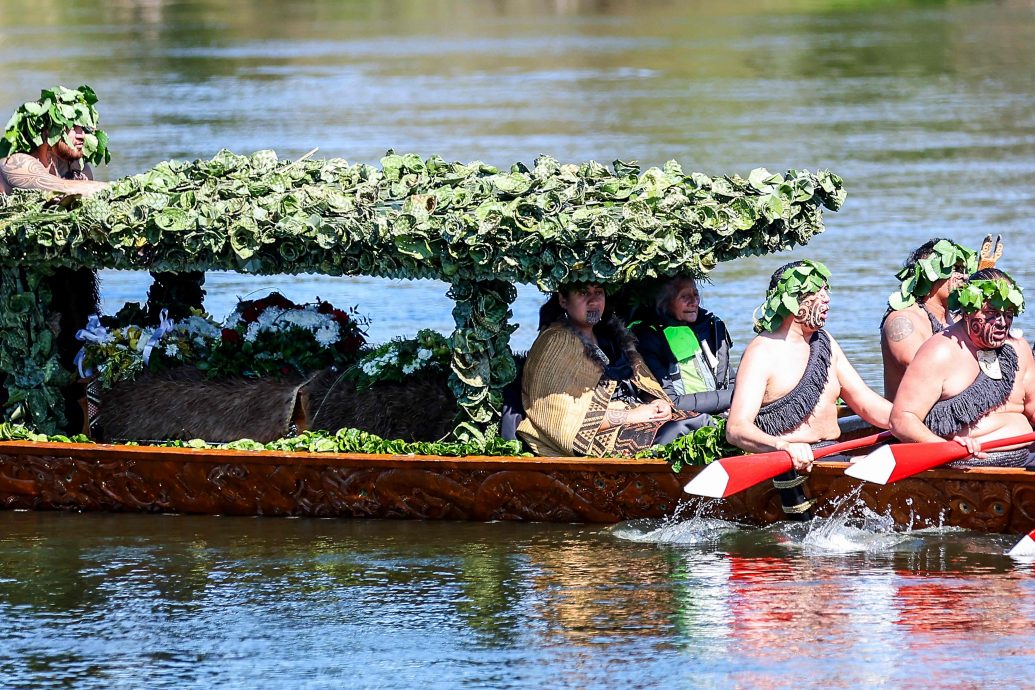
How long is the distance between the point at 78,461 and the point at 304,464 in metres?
1.38

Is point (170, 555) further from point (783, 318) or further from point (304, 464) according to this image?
point (783, 318)

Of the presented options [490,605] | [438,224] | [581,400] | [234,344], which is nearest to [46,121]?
[234,344]

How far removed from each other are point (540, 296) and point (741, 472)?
33.3ft

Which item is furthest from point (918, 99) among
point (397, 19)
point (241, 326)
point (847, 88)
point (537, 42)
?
point (241, 326)

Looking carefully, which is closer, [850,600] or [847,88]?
[850,600]

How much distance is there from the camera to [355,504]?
40.0ft

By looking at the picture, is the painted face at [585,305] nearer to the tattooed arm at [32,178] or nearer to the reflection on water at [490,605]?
the reflection on water at [490,605]

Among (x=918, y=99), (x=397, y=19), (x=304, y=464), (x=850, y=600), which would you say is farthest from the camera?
(x=397, y=19)

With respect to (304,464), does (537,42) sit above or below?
above

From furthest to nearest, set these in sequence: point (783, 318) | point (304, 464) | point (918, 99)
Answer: point (918, 99) < point (304, 464) < point (783, 318)

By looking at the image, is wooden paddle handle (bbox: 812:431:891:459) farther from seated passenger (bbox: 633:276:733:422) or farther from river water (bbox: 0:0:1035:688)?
seated passenger (bbox: 633:276:733:422)

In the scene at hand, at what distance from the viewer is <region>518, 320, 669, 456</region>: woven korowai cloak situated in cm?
1177

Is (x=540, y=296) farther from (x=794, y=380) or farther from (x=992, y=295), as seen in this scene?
(x=992, y=295)

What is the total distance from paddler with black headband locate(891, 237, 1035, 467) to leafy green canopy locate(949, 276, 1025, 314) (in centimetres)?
3
